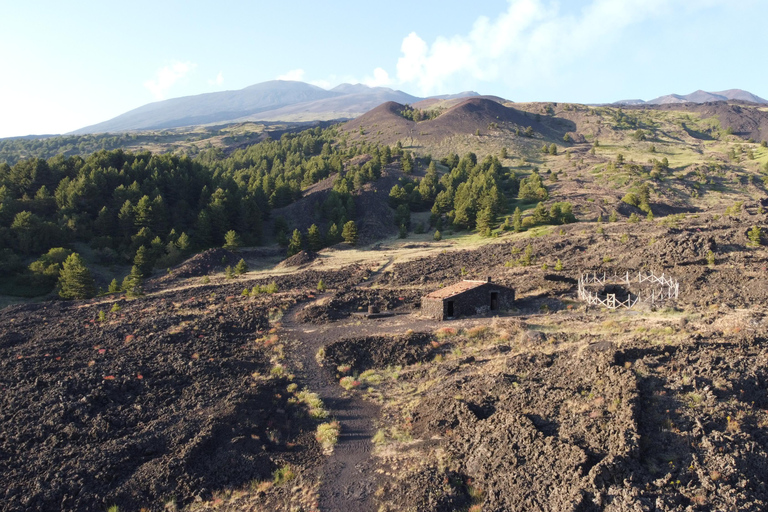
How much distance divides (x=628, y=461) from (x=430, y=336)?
14.9 meters

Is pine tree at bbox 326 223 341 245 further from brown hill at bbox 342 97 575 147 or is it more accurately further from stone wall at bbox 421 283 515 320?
brown hill at bbox 342 97 575 147

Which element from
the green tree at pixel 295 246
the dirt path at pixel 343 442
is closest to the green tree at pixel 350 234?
the green tree at pixel 295 246

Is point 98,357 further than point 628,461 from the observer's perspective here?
Yes

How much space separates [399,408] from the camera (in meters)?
18.7

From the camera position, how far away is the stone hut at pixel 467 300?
30.7m

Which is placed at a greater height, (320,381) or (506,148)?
(506,148)

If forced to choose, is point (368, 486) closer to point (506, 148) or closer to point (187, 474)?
point (187, 474)

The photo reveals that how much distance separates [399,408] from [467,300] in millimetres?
14025

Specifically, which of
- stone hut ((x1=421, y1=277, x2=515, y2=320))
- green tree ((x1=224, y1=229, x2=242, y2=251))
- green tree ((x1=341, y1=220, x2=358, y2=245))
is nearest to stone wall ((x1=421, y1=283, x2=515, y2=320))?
stone hut ((x1=421, y1=277, x2=515, y2=320))

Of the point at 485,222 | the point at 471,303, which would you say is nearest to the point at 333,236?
the point at 485,222

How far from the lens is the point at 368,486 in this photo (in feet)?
44.4

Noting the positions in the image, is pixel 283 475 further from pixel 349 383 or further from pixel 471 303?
pixel 471 303

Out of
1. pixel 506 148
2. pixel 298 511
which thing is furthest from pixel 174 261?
pixel 506 148

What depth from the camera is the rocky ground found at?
12438mm
